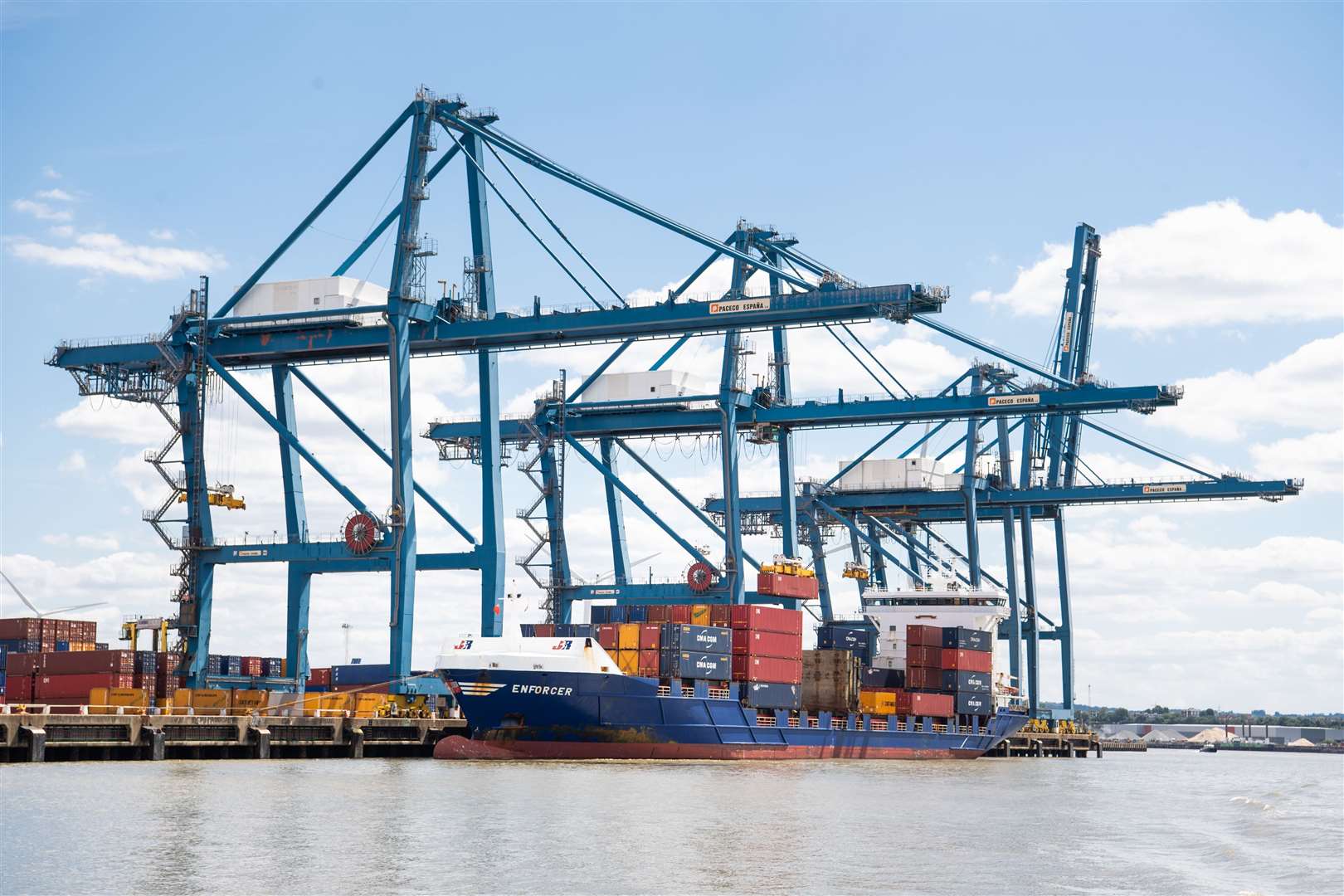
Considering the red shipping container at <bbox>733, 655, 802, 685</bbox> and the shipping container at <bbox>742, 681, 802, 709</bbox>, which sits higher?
the red shipping container at <bbox>733, 655, 802, 685</bbox>

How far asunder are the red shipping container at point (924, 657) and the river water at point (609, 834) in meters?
17.5

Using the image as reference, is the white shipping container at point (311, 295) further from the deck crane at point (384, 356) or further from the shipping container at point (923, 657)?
the shipping container at point (923, 657)

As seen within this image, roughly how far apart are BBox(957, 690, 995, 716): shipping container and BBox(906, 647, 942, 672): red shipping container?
154 centimetres

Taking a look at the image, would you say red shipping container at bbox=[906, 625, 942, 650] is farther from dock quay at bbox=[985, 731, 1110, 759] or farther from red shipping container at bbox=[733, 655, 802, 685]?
dock quay at bbox=[985, 731, 1110, 759]

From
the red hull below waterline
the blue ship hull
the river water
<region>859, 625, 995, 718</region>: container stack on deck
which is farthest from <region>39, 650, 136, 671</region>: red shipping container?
<region>859, 625, 995, 718</region>: container stack on deck

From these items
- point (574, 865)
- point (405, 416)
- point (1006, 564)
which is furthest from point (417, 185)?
point (1006, 564)

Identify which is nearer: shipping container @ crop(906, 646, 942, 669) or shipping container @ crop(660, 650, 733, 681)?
shipping container @ crop(660, 650, 733, 681)

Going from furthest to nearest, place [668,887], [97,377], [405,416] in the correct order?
[97,377], [405,416], [668,887]

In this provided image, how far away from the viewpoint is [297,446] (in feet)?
167

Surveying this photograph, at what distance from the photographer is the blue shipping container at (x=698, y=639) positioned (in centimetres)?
4538

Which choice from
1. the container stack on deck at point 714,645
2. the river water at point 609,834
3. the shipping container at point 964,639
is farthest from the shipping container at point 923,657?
the river water at point 609,834

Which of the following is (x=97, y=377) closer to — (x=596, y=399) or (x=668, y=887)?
(x=596, y=399)

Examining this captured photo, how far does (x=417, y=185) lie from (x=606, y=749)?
19332 millimetres

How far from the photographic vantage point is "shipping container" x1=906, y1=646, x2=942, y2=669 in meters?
58.0
